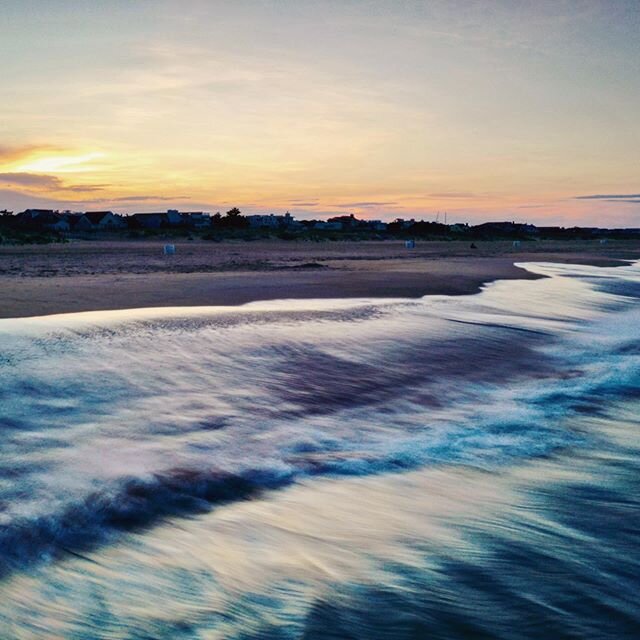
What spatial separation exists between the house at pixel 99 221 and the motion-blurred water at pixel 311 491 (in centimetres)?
8568

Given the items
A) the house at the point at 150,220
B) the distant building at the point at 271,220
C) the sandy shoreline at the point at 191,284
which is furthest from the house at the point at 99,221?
the sandy shoreline at the point at 191,284

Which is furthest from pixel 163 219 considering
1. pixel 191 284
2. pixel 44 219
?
pixel 191 284

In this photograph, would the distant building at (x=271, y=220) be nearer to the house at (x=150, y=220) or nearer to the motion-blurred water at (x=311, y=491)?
the house at (x=150, y=220)

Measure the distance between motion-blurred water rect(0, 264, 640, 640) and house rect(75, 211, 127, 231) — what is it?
8568 cm

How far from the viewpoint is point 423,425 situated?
526cm

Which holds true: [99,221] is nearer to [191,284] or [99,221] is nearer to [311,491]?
[191,284]

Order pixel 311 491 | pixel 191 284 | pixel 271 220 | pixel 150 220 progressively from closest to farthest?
pixel 311 491 < pixel 191 284 < pixel 150 220 < pixel 271 220

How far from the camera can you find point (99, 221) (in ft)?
301

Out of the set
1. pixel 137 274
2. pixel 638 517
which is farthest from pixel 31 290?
pixel 638 517

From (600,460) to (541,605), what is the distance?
6.89 feet

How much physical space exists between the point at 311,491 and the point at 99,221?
3721 inches

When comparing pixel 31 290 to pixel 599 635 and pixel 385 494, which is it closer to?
pixel 385 494

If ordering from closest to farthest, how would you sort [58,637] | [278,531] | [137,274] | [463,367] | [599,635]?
1. [58,637]
2. [599,635]
3. [278,531]
4. [463,367]
5. [137,274]

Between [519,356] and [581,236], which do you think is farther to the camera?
[581,236]
